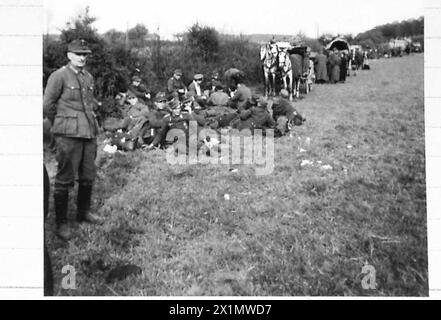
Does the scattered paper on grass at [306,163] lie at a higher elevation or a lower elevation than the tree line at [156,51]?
lower

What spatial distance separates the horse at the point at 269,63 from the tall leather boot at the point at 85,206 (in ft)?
6.77

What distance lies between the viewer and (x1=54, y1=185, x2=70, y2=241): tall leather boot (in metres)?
3.83

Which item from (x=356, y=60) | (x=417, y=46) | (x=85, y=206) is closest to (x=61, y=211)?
(x=85, y=206)

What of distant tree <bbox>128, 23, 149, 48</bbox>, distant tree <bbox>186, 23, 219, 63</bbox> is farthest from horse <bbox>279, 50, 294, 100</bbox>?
distant tree <bbox>128, 23, 149, 48</bbox>

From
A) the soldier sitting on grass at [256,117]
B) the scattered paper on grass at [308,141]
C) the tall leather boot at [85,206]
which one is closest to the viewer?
the tall leather boot at [85,206]

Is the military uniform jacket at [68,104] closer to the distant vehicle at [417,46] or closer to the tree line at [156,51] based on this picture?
the tree line at [156,51]

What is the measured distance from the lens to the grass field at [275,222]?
3.65 m

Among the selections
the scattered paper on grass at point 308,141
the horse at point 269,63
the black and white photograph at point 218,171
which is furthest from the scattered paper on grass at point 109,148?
the scattered paper on grass at point 308,141

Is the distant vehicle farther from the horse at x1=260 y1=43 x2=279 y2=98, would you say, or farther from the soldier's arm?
the soldier's arm

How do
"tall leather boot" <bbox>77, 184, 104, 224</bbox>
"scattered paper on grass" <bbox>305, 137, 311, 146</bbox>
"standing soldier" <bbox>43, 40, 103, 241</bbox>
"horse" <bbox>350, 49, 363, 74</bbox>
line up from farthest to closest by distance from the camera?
"horse" <bbox>350, 49, 363, 74</bbox>
"scattered paper on grass" <bbox>305, 137, 311, 146</bbox>
"tall leather boot" <bbox>77, 184, 104, 224</bbox>
"standing soldier" <bbox>43, 40, 103, 241</bbox>

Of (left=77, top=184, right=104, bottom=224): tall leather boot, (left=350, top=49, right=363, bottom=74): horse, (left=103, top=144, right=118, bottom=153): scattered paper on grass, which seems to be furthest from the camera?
(left=350, top=49, right=363, bottom=74): horse

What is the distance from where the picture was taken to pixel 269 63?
4738mm

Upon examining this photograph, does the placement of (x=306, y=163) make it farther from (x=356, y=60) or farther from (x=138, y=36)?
(x=138, y=36)

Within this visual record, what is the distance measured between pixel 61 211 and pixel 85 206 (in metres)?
0.19
